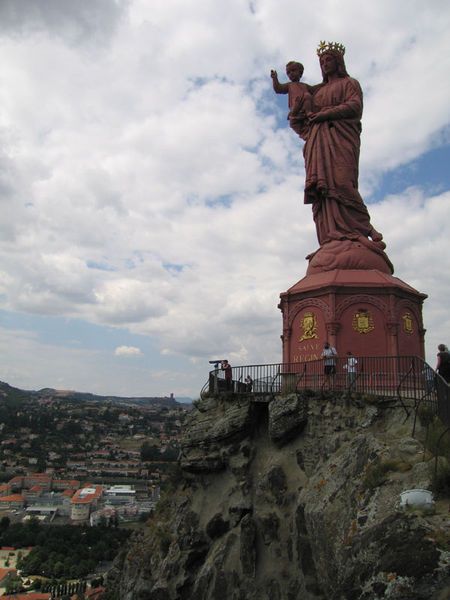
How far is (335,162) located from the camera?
63.2 ft

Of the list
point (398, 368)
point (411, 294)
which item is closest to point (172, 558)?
point (398, 368)

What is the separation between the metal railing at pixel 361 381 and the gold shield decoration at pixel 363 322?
4.25ft

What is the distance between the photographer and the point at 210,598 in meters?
12.8

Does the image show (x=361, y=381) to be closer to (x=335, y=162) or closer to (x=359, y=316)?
(x=359, y=316)

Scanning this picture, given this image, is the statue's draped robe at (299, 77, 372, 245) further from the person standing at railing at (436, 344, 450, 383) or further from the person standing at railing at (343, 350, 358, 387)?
the person standing at railing at (436, 344, 450, 383)

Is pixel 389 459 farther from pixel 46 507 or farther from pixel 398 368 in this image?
pixel 46 507

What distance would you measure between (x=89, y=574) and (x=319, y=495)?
5621 cm

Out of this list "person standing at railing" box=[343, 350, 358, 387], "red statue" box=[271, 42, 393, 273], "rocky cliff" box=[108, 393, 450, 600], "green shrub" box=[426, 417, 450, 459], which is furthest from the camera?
"red statue" box=[271, 42, 393, 273]

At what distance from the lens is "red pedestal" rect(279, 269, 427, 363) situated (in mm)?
16266

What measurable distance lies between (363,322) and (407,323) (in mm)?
1608

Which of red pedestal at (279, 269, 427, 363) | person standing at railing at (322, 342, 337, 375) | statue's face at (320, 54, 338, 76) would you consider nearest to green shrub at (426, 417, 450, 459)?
person standing at railing at (322, 342, 337, 375)

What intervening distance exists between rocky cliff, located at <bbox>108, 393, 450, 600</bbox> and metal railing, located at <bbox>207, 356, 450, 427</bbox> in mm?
417

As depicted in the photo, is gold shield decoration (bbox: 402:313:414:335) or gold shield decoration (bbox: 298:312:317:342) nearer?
gold shield decoration (bbox: 402:313:414:335)

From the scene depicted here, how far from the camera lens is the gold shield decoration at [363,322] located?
53.6ft
